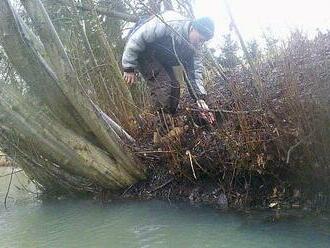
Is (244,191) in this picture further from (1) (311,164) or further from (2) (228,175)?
(1) (311,164)

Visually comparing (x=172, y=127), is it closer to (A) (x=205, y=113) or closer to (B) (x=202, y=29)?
(A) (x=205, y=113)

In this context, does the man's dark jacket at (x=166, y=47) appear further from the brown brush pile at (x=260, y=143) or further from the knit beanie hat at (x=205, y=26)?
the brown brush pile at (x=260, y=143)

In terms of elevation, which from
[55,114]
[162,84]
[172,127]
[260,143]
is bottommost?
[260,143]

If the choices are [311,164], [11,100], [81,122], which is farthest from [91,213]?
[311,164]

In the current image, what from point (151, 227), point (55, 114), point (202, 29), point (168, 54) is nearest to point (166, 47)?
point (168, 54)

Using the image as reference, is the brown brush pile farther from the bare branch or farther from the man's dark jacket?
the bare branch

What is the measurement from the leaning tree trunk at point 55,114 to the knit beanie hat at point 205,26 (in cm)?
144

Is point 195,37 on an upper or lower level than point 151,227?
upper

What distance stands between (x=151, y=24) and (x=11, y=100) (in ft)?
5.44

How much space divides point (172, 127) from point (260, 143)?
121 cm

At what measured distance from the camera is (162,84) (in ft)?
17.2

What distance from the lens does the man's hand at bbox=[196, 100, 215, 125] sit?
15.5 ft

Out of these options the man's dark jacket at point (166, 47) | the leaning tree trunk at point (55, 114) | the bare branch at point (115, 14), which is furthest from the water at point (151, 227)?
the bare branch at point (115, 14)

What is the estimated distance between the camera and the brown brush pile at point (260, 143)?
3.85 meters
